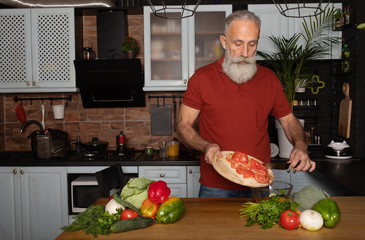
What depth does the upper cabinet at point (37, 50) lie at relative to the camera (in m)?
3.40

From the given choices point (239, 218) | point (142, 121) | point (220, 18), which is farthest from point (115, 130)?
point (239, 218)

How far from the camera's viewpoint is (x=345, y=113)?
323cm

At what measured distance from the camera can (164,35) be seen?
3402 millimetres

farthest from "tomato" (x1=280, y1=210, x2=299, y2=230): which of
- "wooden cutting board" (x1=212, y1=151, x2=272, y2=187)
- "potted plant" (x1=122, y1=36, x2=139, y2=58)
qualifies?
"potted plant" (x1=122, y1=36, x2=139, y2=58)

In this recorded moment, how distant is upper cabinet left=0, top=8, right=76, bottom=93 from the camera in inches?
134

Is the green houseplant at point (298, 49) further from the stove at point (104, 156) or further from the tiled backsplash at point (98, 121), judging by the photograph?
the stove at point (104, 156)

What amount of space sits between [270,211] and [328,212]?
8.6 inches

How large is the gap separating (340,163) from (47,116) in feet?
9.84

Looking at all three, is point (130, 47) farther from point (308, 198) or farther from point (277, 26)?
point (308, 198)

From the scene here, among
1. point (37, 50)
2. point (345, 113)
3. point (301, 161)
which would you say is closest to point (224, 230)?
point (301, 161)

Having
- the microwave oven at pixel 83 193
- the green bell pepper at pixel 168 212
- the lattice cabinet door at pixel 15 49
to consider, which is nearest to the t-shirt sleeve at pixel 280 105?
the green bell pepper at pixel 168 212

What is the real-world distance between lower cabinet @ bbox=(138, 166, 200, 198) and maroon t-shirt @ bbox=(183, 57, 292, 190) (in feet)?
3.18

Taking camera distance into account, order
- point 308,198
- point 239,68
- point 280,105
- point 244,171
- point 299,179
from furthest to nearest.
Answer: point 299,179 < point 280,105 < point 239,68 < point 244,171 < point 308,198

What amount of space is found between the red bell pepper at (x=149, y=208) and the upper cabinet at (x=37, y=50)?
2302mm
